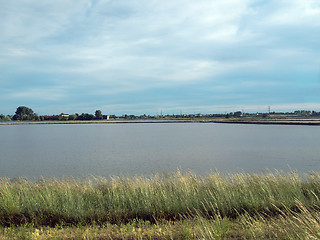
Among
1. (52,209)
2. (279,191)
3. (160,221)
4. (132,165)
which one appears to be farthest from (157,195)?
(132,165)

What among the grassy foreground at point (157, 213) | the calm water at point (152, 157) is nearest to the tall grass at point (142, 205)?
the grassy foreground at point (157, 213)

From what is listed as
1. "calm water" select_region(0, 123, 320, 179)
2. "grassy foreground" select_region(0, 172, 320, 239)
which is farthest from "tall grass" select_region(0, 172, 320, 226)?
"calm water" select_region(0, 123, 320, 179)

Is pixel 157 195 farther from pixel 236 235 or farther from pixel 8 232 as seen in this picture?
pixel 8 232

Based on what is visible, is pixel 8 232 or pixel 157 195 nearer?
pixel 8 232

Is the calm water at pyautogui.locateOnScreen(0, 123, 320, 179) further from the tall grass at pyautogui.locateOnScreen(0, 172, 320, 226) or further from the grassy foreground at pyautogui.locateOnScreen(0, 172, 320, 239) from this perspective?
the grassy foreground at pyautogui.locateOnScreen(0, 172, 320, 239)

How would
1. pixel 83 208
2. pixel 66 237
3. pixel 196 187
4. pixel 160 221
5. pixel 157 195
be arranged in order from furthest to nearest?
1. pixel 196 187
2. pixel 157 195
3. pixel 83 208
4. pixel 160 221
5. pixel 66 237

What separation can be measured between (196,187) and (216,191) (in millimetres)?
1057

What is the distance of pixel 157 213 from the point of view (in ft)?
28.8

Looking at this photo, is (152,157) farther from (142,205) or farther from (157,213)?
(157,213)

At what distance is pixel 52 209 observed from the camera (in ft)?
29.0

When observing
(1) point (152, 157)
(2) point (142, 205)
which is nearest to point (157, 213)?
(2) point (142, 205)

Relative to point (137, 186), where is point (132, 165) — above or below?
below

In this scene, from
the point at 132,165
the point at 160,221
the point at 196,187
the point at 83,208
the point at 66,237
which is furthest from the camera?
the point at 132,165

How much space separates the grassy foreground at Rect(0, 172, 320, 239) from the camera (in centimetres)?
698
